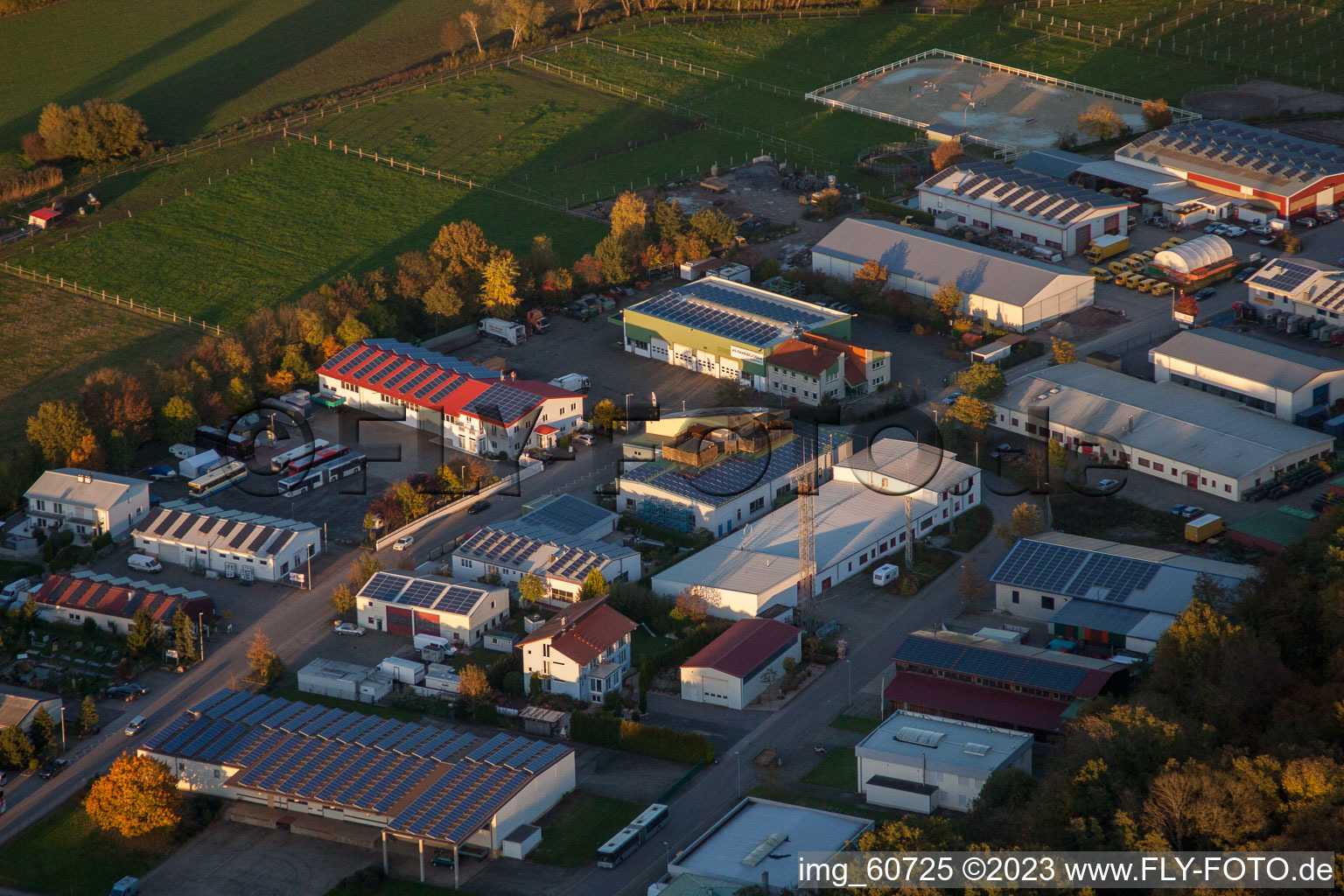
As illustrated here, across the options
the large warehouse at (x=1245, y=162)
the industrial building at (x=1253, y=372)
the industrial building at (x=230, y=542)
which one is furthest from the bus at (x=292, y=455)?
the large warehouse at (x=1245, y=162)

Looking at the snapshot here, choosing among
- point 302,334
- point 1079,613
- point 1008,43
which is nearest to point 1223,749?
point 1079,613

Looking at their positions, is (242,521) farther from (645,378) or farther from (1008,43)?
(1008,43)

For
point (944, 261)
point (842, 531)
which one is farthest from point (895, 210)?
point (842, 531)

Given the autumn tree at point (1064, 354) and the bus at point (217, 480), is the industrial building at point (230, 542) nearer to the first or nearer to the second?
the bus at point (217, 480)

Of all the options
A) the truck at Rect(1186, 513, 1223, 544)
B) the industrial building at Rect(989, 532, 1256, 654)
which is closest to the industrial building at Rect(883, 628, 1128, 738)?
the industrial building at Rect(989, 532, 1256, 654)

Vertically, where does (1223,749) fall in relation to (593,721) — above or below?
above
